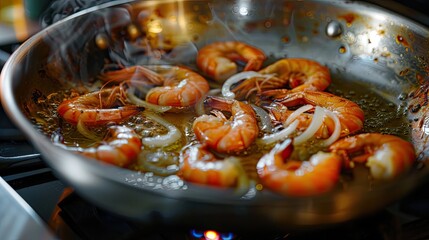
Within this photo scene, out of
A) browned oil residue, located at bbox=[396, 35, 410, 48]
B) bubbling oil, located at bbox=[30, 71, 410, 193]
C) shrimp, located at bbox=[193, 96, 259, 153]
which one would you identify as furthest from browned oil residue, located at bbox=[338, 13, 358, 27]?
shrimp, located at bbox=[193, 96, 259, 153]

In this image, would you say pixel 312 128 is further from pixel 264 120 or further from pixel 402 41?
pixel 402 41

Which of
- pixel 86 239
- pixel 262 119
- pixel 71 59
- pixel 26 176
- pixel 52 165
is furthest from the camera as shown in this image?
pixel 71 59

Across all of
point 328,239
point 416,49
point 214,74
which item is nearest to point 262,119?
point 214,74

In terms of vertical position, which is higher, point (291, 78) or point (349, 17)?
point (349, 17)

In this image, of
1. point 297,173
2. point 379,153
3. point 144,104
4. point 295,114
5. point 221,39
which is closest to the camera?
point 297,173

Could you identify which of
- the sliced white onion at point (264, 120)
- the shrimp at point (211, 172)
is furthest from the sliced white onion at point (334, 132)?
the shrimp at point (211, 172)

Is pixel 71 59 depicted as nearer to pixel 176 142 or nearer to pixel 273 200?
pixel 176 142

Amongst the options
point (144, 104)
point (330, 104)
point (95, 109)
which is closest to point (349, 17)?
point (330, 104)
